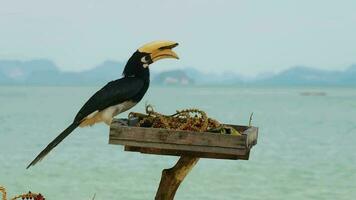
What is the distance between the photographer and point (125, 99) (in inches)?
237

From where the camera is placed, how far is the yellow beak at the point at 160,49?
5.74 m

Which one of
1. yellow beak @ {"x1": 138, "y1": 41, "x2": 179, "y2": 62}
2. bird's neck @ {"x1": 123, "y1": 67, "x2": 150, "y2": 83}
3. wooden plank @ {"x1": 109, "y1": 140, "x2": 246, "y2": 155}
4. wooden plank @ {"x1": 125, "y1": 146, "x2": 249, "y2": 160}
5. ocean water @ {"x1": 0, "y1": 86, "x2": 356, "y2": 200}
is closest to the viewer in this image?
wooden plank @ {"x1": 109, "y1": 140, "x2": 246, "y2": 155}

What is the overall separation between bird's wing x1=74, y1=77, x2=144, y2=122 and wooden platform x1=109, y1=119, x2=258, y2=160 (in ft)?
2.00

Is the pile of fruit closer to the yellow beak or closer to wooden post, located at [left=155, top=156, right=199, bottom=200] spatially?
the yellow beak

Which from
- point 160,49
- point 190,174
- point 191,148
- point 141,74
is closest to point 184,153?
point 191,148

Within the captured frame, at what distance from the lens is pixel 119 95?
19.7 ft

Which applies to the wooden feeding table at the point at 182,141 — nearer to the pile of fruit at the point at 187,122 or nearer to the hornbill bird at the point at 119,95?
the pile of fruit at the point at 187,122

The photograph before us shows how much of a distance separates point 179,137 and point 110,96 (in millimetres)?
953

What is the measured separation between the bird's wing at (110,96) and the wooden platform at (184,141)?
61 centimetres

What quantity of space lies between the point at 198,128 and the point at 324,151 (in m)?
24.0

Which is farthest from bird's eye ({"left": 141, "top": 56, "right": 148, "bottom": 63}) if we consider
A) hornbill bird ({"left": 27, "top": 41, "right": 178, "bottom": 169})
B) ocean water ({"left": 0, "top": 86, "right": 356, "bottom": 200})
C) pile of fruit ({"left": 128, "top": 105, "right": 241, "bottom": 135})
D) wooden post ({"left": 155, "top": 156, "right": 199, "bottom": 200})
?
ocean water ({"left": 0, "top": 86, "right": 356, "bottom": 200})

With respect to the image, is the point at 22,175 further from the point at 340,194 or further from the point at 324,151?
the point at 324,151

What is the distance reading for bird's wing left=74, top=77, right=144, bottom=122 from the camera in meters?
5.98

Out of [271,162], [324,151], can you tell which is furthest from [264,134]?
[271,162]
